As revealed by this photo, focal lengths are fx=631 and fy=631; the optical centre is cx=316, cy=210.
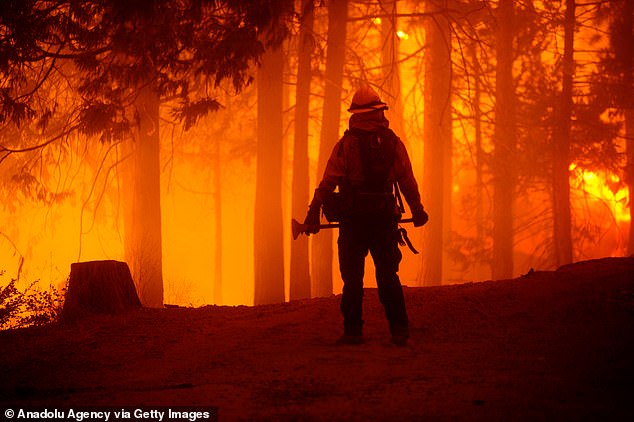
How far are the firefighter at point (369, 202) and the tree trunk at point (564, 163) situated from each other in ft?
43.1

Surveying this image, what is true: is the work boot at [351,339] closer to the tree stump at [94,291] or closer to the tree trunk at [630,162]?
the tree stump at [94,291]

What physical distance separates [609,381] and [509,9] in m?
A: 15.4

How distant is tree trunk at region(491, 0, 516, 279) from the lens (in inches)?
702

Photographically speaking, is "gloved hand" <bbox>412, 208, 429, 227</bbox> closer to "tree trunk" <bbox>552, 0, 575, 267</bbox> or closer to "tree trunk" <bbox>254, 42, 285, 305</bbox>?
"tree trunk" <bbox>254, 42, 285, 305</bbox>

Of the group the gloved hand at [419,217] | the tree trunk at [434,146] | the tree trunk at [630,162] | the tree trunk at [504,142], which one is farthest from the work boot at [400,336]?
the tree trunk at [630,162]

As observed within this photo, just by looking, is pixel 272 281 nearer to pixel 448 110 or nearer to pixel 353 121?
pixel 353 121

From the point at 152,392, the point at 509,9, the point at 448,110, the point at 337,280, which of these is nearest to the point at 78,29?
the point at 152,392

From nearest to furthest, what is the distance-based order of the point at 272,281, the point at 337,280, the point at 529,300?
the point at 529,300 < the point at 272,281 < the point at 337,280

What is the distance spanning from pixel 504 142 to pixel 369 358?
15.0 meters

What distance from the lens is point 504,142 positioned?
18.9 meters

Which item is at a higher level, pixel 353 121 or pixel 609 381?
pixel 353 121

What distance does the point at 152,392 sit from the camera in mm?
4465

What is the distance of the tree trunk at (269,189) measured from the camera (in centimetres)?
1232

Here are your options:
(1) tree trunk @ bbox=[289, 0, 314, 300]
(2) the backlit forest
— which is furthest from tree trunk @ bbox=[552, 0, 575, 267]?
(1) tree trunk @ bbox=[289, 0, 314, 300]
